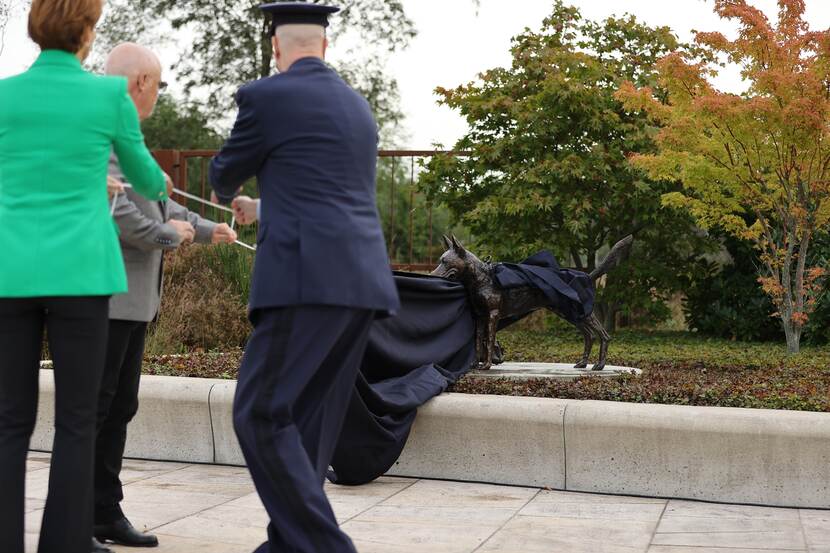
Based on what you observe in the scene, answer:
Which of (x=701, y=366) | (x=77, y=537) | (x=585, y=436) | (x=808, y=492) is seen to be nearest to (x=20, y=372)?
(x=77, y=537)

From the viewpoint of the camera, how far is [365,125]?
3.70 metres

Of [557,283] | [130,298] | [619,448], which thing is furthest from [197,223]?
[557,283]

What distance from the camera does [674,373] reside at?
26.1ft

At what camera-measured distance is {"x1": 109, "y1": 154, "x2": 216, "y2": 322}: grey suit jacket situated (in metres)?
4.06

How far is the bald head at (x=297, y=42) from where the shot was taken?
3.71m

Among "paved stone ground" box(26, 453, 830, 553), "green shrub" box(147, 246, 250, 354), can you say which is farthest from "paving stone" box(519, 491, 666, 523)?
"green shrub" box(147, 246, 250, 354)

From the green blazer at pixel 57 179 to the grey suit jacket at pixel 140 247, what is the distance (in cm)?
56

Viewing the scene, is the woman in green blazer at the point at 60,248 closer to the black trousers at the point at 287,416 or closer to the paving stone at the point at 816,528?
the black trousers at the point at 287,416

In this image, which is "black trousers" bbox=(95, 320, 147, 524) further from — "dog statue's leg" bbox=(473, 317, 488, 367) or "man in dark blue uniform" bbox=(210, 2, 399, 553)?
"dog statue's leg" bbox=(473, 317, 488, 367)

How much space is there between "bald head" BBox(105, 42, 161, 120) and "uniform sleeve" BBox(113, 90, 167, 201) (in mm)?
552

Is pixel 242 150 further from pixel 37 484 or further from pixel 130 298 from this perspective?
pixel 37 484

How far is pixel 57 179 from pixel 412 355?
132 inches

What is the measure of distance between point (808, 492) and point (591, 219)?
23.9 ft

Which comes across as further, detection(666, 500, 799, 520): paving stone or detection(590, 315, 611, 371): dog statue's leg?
detection(590, 315, 611, 371): dog statue's leg
